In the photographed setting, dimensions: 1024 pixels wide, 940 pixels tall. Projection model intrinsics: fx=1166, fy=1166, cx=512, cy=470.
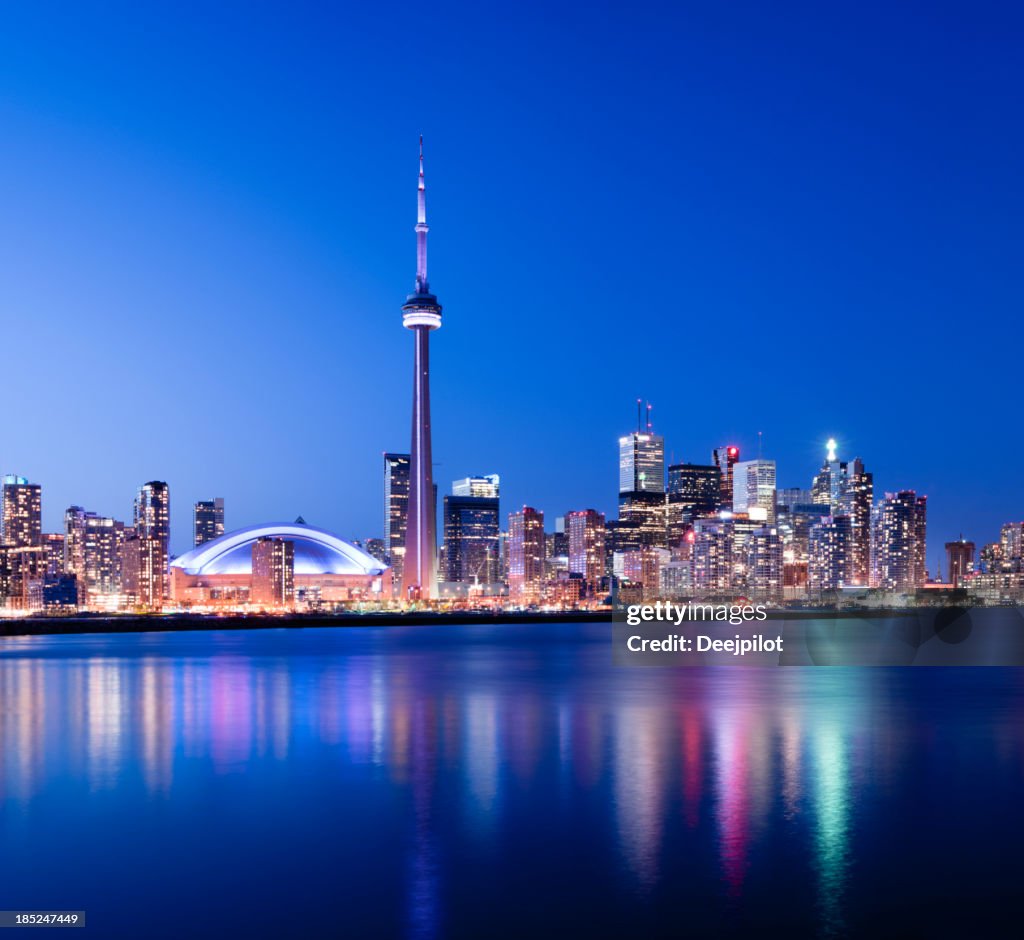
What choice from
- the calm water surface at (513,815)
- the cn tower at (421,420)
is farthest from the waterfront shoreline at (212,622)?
the calm water surface at (513,815)

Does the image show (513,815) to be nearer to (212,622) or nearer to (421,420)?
(212,622)

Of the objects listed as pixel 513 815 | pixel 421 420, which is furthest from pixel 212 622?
pixel 513 815

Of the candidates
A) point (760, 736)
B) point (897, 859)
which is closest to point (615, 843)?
point (897, 859)

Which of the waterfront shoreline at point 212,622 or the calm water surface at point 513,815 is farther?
the waterfront shoreline at point 212,622

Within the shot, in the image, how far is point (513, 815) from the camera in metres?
21.7

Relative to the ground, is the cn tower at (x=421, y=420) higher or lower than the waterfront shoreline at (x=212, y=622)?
higher

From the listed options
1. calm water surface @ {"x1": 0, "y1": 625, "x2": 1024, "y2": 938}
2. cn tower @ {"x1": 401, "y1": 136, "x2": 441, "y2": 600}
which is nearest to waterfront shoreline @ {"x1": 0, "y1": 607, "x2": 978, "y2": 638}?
Answer: cn tower @ {"x1": 401, "y1": 136, "x2": 441, "y2": 600}

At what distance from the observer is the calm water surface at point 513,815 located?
49.9ft

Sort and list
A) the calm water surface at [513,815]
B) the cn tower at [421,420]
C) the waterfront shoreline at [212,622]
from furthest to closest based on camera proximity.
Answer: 1. the cn tower at [421,420]
2. the waterfront shoreline at [212,622]
3. the calm water surface at [513,815]

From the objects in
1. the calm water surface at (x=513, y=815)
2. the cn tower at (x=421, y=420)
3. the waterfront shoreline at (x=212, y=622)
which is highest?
the cn tower at (x=421, y=420)

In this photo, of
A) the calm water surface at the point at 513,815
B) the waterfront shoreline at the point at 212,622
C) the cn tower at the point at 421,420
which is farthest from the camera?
the cn tower at the point at 421,420

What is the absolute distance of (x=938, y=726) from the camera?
37281mm

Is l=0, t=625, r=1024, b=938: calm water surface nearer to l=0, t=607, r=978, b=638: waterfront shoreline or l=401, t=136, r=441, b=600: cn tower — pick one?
l=0, t=607, r=978, b=638: waterfront shoreline

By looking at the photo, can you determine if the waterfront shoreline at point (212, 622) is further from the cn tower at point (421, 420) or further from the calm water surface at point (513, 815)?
the calm water surface at point (513, 815)
